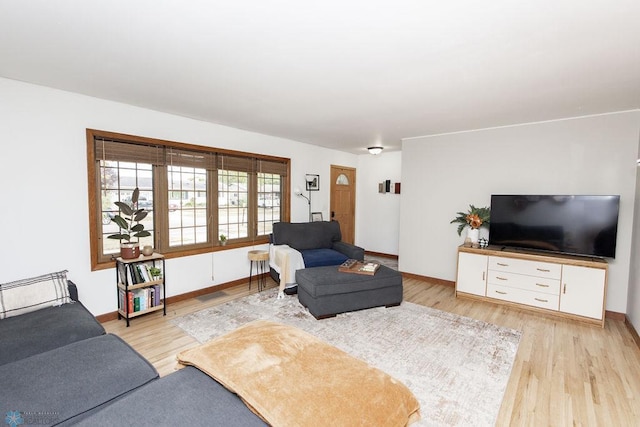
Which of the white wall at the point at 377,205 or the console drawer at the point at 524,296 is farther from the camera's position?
the white wall at the point at 377,205

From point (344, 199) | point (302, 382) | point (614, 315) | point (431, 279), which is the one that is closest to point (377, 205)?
point (344, 199)

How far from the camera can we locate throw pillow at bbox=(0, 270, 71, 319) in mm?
2338

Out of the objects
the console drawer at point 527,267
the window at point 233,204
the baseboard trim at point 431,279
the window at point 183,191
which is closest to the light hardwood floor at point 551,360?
the console drawer at point 527,267

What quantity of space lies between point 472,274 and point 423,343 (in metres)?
1.72

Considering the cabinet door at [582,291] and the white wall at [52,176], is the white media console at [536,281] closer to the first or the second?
the cabinet door at [582,291]

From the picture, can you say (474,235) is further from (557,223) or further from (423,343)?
(423,343)

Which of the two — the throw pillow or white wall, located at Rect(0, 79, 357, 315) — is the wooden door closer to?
white wall, located at Rect(0, 79, 357, 315)

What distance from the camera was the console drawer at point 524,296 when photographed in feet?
11.9

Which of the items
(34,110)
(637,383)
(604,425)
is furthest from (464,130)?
(34,110)

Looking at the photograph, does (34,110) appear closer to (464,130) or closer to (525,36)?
(525,36)

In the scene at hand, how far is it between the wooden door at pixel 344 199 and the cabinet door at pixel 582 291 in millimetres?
4035

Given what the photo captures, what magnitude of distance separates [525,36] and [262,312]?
3.51m

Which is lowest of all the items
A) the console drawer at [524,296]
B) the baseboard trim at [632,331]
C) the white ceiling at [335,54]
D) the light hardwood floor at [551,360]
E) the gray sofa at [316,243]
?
the light hardwood floor at [551,360]

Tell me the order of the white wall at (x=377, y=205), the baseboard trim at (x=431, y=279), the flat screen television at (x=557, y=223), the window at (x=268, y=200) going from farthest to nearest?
1. the white wall at (x=377, y=205)
2. the window at (x=268, y=200)
3. the baseboard trim at (x=431, y=279)
4. the flat screen television at (x=557, y=223)
